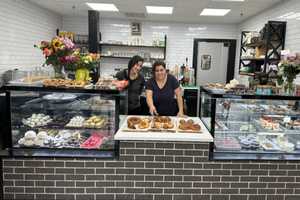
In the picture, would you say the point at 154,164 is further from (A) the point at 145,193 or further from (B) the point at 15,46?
(B) the point at 15,46

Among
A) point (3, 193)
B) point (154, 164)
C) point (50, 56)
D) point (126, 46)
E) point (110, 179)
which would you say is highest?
point (126, 46)

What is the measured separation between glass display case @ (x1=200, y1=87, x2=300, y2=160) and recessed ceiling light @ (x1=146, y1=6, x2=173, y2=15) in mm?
3765

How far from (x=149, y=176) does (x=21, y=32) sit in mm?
4538

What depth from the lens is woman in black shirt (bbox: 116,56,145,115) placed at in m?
3.70

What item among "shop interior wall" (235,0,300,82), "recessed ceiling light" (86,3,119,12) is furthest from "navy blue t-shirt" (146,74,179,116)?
"recessed ceiling light" (86,3,119,12)

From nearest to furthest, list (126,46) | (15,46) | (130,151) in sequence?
1. (130,151)
2. (15,46)
3. (126,46)

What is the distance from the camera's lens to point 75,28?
7.70 m

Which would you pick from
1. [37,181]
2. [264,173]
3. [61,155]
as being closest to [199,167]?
[264,173]

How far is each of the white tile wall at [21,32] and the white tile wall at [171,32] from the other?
1472mm

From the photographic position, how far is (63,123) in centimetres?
263

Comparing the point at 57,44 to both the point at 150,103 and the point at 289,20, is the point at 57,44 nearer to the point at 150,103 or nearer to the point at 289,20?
the point at 150,103

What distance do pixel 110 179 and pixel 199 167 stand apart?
0.89 m

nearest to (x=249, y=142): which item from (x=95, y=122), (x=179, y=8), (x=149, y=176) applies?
(x=149, y=176)

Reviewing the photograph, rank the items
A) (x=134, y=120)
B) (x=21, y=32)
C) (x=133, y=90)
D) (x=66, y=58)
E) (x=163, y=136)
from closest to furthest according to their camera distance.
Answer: (x=163, y=136)
(x=66, y=58)
(x=134, y=120)
(x=133, y=90)
(x=21, y=32)
